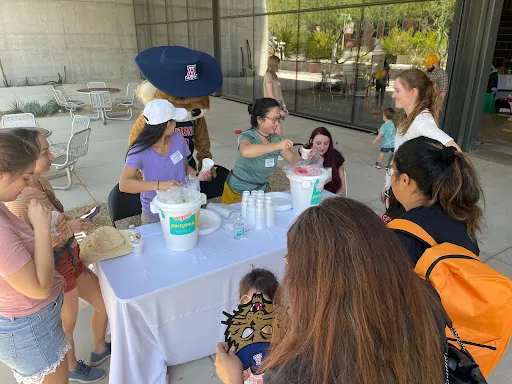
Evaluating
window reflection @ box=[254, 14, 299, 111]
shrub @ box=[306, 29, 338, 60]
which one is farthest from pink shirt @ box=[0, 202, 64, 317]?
window reflection @ box=[254, 14, 299, 111]

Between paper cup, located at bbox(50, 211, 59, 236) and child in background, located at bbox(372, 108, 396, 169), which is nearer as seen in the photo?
paper cup, located at bbox(50, 211, 59, 236)

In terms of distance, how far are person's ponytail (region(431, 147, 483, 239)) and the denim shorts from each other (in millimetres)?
1656

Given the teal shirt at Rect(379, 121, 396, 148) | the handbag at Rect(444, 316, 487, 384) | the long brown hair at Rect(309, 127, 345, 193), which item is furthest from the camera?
the teal shirt at Rect(379, 121, 396, 148)

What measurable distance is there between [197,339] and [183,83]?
1965 mm

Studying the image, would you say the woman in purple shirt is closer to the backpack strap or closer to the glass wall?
the backpack strap

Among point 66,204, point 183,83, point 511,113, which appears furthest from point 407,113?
point 511,113

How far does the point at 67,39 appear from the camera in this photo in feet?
54.6

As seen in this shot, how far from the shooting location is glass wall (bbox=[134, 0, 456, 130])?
7.08 m

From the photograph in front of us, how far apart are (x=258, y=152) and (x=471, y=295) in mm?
1666

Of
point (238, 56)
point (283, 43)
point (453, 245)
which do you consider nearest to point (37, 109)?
point (238, 56)

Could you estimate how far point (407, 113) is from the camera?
2.73m

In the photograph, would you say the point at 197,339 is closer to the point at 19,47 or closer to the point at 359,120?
the point at 359,120

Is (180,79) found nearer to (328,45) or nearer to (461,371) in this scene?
(461,371)

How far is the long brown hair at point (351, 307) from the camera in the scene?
0.78 m
